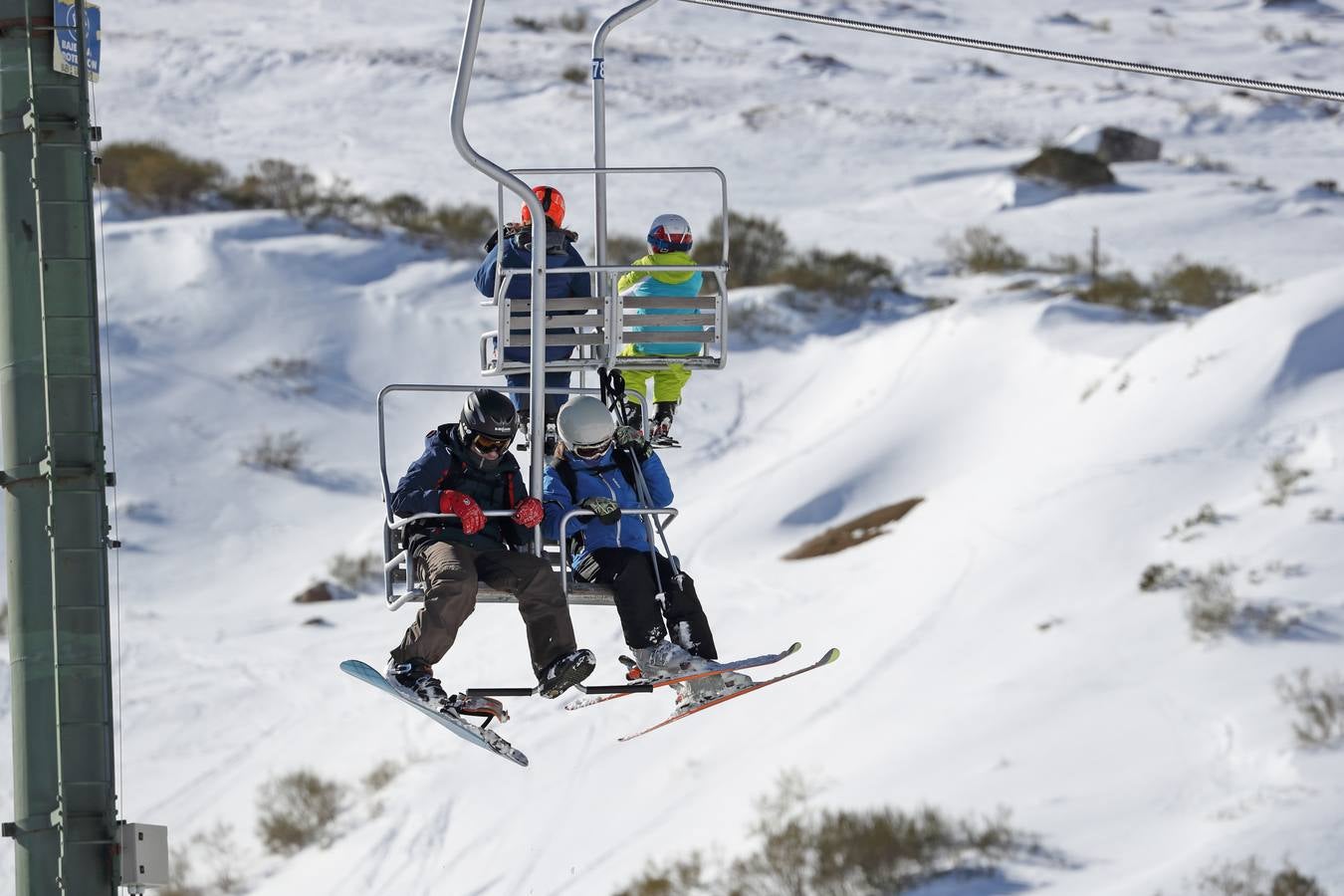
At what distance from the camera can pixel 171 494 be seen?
29.6 m

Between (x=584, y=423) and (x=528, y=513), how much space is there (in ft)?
1.67

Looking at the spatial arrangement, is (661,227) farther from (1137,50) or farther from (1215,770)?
(1137,50)

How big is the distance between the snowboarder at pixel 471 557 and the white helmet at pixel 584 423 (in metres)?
0.25

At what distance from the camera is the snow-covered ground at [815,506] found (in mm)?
18828

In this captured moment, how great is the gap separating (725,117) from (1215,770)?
35.0 metres

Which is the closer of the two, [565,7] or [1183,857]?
[1183,857]

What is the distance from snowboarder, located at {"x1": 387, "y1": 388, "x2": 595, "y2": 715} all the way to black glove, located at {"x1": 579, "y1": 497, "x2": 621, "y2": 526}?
278mm

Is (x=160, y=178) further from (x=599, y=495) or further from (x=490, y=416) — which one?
(x=490, y=416)

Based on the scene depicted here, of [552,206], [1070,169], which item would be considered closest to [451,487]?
[552,206]

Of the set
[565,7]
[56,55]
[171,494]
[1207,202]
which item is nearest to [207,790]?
[171,494]

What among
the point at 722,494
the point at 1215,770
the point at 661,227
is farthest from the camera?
the point at 722,494

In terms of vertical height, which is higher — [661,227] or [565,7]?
[565,7]

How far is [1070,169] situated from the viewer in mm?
45406

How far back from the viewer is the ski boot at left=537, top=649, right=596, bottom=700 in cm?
875
